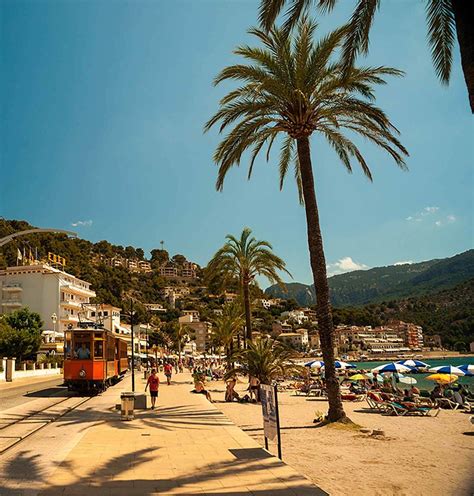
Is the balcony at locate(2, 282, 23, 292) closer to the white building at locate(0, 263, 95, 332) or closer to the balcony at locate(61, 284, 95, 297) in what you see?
the white building at locate(0, 263, 95, 332)

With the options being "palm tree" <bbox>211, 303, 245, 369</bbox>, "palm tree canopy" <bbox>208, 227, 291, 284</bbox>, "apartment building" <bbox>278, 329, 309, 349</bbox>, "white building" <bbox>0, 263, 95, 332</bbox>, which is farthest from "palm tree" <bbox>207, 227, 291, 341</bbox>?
"apartment building" <bbox>278, 329, 309, 349</bbox>

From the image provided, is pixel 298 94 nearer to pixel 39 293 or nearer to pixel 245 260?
pixel 245 260

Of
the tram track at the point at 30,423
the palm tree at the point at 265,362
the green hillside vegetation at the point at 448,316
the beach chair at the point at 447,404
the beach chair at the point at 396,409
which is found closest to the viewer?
the tram track at the point at 30,423

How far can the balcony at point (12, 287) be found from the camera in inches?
2670

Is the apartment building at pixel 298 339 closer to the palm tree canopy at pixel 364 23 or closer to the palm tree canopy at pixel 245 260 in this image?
the palm tree canopy at pixel 245 260

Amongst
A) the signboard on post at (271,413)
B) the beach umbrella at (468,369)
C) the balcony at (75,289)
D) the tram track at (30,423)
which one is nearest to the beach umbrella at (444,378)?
the beach umbrella at (468,369)

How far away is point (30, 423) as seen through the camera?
1505cm

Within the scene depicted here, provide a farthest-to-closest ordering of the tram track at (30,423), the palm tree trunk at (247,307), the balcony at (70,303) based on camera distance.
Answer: the balcony at (70,303) < the palm tree trunk at (247,307) < the tram track at (30,423)

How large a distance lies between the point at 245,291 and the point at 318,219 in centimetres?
1772

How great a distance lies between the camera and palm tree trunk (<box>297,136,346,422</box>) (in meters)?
15.9

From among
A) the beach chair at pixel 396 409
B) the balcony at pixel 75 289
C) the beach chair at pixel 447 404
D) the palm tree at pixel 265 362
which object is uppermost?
the balcony at pixel 75 289

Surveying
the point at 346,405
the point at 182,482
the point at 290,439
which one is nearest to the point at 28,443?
the point at 182,482

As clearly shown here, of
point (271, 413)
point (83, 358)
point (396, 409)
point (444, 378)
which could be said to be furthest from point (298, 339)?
point (271, 413)

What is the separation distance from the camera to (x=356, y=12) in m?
10.3
